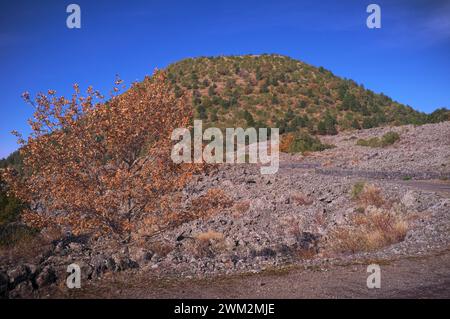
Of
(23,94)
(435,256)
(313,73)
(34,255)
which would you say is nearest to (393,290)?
(435,256)

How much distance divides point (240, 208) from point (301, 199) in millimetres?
2442

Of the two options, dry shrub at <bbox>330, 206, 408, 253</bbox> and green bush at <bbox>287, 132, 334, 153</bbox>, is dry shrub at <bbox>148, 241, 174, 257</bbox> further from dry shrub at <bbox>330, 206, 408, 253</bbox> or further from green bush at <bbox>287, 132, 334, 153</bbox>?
green bush at <bbox>287, 132, 334, 153</bbox>

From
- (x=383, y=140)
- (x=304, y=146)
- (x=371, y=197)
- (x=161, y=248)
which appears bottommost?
(x=161, y=248)

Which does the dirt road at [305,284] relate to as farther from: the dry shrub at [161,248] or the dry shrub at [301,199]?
the dry shrub at [301,199]

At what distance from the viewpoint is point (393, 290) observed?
7602 mm

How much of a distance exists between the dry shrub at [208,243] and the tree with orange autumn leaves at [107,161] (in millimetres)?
1318

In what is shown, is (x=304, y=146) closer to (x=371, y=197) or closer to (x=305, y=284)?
(x=371, y=197)

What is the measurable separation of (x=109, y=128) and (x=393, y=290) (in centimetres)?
735

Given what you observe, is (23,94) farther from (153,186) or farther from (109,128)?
(153,186)

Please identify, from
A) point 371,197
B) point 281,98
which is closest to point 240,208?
point 371,197

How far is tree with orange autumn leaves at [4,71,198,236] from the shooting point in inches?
428

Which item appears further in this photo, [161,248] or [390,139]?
[390,139]

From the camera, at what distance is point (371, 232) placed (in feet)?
40.6

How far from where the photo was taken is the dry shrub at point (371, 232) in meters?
11.7
